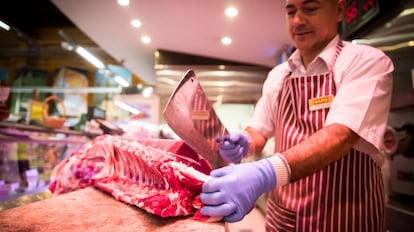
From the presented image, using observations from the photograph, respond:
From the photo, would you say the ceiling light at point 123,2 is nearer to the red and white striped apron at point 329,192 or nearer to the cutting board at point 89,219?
the cutting board at point 89,219

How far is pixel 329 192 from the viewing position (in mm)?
1157

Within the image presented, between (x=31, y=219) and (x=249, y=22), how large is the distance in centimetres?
101

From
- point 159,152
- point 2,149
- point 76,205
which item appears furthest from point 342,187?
point 2,149

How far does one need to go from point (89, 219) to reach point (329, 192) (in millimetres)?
910

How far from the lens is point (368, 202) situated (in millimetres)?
1149

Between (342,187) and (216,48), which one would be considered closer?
(342,187)

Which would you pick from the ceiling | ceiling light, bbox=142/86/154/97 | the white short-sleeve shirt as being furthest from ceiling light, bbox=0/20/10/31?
ceiling light, bbox=142/86/154/97

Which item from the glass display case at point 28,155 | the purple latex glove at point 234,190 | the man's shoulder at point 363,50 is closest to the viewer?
the purple latex glove at point 234,190

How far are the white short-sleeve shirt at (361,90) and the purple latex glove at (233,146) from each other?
37 centimetres

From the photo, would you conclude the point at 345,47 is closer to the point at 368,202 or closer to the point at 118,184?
the point at 368,202

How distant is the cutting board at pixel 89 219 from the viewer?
0.72m

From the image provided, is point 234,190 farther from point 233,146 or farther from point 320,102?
point 320,102

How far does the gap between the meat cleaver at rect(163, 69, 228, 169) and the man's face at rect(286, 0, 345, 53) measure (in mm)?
508

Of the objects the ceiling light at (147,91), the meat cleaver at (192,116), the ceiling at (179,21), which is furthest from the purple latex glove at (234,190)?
the ceiling light at (147,91)
